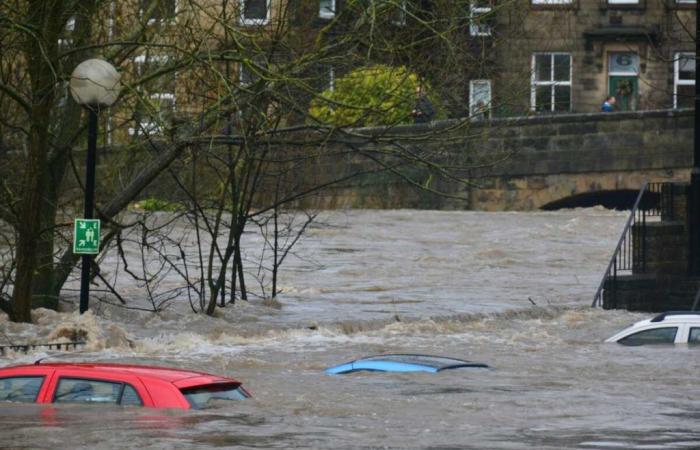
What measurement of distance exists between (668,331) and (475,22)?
480 cm

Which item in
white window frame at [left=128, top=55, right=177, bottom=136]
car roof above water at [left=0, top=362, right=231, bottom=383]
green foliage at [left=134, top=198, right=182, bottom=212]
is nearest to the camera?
car roof above water at [left=0, top=362, right=231, bottom=383]

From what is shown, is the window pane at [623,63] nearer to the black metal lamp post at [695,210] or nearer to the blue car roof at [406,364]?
the black metal lamp post at [695,210]

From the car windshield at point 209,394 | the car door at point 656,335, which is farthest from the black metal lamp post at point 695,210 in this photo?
the car windshield at point 209,394

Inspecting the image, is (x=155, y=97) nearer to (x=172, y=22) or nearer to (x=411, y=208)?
(x=172, y=22)

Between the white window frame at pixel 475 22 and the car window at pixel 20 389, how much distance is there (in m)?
10.0

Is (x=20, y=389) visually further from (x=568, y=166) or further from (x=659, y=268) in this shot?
(x=568, y=166)

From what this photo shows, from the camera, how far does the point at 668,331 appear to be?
19656 mm

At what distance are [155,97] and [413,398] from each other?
35.5ft

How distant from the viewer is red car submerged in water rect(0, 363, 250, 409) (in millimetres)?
12195

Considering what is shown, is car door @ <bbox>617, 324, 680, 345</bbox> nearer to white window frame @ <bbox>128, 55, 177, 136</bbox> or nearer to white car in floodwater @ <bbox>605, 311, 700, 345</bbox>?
white car in floodwater @ <bbox>605, 311, 700, 345</bbox>

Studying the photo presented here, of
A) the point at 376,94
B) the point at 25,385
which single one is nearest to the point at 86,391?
the point at 25,385

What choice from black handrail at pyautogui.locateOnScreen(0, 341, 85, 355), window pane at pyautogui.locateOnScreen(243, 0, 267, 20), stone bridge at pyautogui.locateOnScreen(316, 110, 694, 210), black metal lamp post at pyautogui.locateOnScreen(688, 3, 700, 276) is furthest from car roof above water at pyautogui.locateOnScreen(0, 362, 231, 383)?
stone bridge at pyautogui.locateOnScreen(316, 110, 694, 210)

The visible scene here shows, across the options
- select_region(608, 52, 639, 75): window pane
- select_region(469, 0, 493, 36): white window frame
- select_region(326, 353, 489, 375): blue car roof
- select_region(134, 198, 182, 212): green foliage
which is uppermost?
select_region(608, 52, 639, 75): window pane

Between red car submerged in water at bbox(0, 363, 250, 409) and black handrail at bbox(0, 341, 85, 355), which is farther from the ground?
red car submerged in water at bbox(0, 363, 250, 409)
